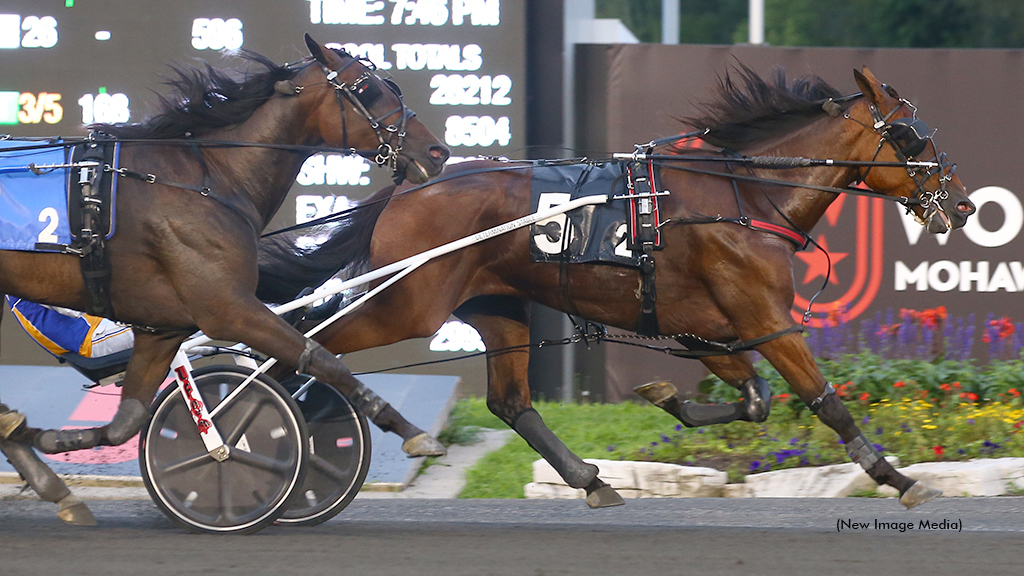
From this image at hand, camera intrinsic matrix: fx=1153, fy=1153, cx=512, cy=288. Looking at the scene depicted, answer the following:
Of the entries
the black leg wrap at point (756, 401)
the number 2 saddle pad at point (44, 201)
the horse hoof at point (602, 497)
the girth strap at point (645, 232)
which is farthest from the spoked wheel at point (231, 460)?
the black leg wrap at point (756, 401)

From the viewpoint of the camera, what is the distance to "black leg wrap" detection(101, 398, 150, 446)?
4621 millimetres

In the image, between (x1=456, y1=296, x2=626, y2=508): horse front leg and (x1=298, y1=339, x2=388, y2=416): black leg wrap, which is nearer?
(x1=298, y1=339, x2=388, y2=416): black leg wrap

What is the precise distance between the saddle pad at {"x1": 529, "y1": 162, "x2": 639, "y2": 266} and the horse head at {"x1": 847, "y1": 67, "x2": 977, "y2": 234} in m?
1.15

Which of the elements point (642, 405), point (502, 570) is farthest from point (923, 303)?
point (502, 570)

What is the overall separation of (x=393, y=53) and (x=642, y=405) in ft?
9.86

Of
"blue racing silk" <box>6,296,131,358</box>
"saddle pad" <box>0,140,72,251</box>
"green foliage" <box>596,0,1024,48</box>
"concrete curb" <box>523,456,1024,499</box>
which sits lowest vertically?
"concrete curb" <box>523,456,1024,499</box>

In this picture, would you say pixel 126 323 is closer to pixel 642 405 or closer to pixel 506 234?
pixel 506 234

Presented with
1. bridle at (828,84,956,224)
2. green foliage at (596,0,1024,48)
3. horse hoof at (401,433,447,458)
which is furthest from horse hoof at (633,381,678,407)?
green foliage at (596,0,1024,48)

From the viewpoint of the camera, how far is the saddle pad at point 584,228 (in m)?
5.14

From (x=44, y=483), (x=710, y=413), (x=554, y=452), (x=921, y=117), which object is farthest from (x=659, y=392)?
(x=921, y=117)

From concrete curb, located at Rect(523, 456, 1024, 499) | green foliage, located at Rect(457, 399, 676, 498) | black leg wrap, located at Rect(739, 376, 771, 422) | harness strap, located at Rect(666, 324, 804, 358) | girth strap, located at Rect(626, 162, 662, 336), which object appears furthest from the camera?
green foliage, located at Rect(457, 399, 676, 498)

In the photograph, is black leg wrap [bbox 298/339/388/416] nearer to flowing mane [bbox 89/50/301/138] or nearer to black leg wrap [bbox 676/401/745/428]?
flowing mane [bbox 89/50/301/138]

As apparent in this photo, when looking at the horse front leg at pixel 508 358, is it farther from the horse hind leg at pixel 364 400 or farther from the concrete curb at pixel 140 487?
the concrete curb at pixel 140 487

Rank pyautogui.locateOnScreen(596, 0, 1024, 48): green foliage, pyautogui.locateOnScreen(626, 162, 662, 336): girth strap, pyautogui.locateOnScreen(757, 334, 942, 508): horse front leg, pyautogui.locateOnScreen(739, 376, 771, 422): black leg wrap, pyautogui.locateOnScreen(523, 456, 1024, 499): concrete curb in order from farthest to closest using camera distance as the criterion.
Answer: pyautogui.locateOnScreen(596, 0, 1024, 48): green foliage, pyautogui.locateOnScreen(523, 456, 1024, 499): concrete curb, pyautogui.locateOnScreen(739, 376, 771, 422): black leg wrap, pyautogui.locateOnScreen(626, 162, 662, 336): girth strap, pyautogui.locateOnScreen(757, 334, 942, 508): horse front leg
